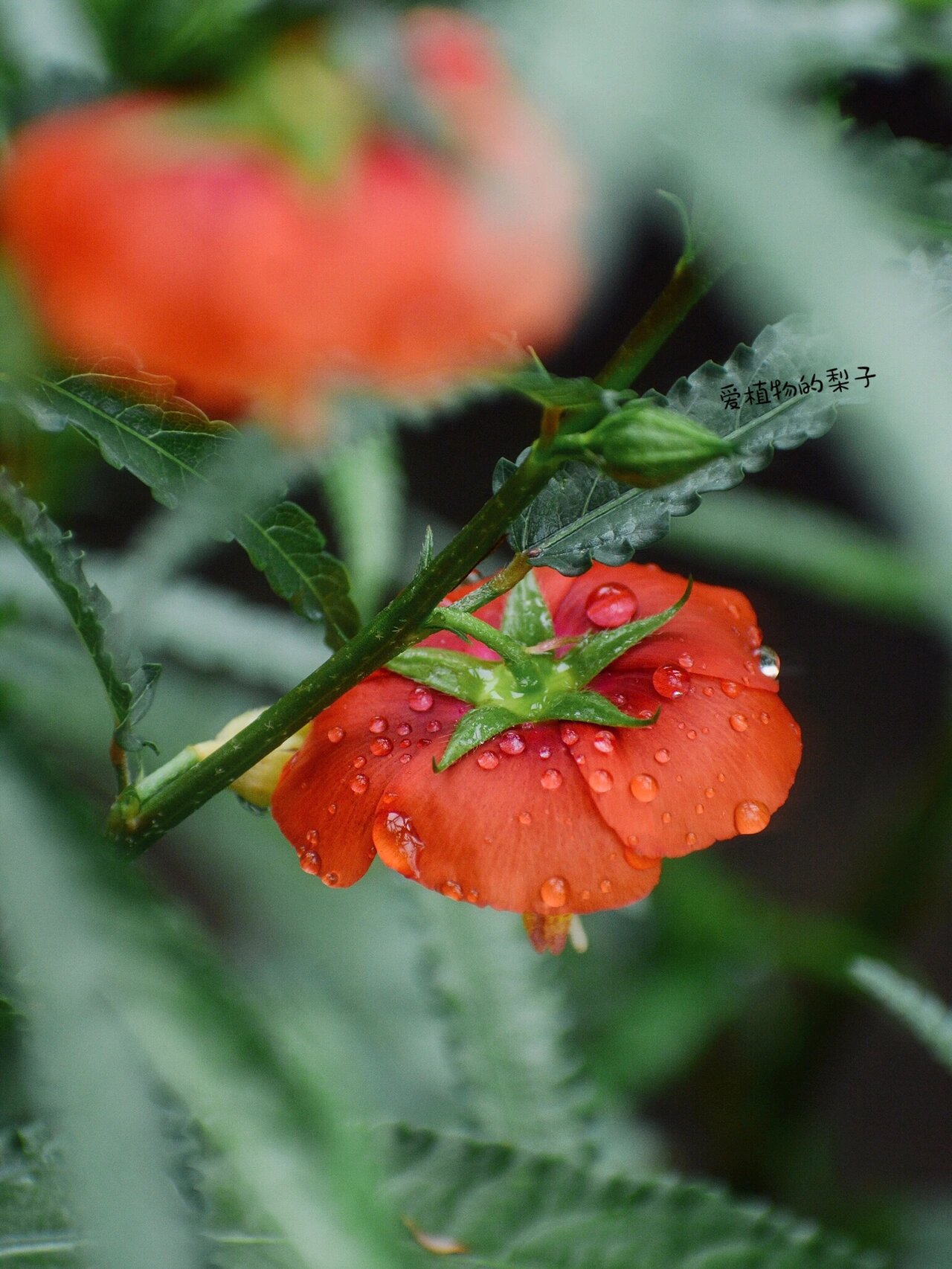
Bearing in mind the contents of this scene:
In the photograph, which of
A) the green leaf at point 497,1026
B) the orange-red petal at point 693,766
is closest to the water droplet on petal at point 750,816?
the orange-red petal at point 693,766

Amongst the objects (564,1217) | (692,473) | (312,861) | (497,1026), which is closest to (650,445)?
(692,473)

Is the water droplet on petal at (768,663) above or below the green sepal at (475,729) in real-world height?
above

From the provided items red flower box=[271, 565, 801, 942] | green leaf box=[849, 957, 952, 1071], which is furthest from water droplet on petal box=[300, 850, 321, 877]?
green leaf box=[849, 957, 952, 1071]

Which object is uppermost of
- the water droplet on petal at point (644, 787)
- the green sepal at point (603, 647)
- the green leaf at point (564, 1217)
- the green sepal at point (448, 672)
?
the green sepal at point (603, 647)

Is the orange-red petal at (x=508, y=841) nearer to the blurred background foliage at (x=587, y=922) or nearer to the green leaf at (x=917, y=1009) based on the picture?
the blurred background foliage at (x=587, y=922)

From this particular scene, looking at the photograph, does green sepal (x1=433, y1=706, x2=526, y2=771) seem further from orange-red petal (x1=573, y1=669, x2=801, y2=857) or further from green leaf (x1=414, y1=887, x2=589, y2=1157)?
green leaf (x1=414, y1=887, x2=589, y2=1157)

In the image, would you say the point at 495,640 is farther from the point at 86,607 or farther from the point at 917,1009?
the point at 917,1009

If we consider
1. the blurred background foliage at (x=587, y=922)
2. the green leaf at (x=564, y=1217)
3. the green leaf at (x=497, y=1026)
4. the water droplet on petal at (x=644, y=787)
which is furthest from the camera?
the green leaf at (x=497, y=1026)
